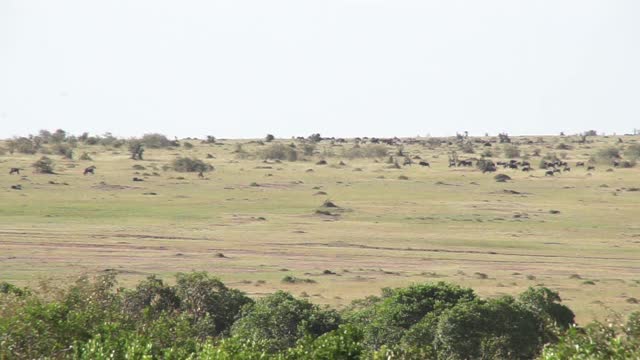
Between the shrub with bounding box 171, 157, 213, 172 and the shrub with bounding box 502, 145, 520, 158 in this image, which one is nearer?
the shrub with bounding box 171, 157, 213, 172

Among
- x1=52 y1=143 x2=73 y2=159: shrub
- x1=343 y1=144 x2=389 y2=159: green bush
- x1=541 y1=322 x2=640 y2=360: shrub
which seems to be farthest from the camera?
x1=343 y1=144 x2=389 y2=159: green bush

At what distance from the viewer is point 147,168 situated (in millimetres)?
84875

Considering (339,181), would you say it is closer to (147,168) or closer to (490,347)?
(147,168)

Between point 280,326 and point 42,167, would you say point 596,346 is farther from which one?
point 42,167

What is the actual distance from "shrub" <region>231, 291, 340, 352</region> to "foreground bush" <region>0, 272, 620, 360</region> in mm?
27

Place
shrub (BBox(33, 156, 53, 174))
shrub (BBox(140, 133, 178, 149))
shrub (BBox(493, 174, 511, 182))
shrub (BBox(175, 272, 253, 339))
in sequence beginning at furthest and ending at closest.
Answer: shrub (BBox(140, 133, 178, 149))
shrub (BBox(493, 174, 511, 182))
shrub (BBox(33, 156, 53, 174))
shrub (BBox(175, 272, 253, 339))

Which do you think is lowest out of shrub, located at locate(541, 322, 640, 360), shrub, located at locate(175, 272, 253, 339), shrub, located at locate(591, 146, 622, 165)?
shrub, located at locate(591, 146, 622, 165)

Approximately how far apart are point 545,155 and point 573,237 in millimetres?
50296

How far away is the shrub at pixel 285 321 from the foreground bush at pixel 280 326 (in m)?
0.03

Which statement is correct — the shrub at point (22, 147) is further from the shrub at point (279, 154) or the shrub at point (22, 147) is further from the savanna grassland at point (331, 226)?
the shrub at point (279, 154)

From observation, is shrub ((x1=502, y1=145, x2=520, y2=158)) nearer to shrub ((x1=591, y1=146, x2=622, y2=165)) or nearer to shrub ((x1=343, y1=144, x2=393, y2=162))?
shrub ((x1=591, y1=146, x2=622, y2=165))

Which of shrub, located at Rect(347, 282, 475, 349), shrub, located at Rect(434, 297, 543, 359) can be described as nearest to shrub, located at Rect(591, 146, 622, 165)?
shrub, located at Rect(347, 282, 475, 349)

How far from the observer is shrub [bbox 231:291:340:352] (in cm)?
2808

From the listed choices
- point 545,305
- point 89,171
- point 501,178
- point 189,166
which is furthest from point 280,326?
point 189,166
